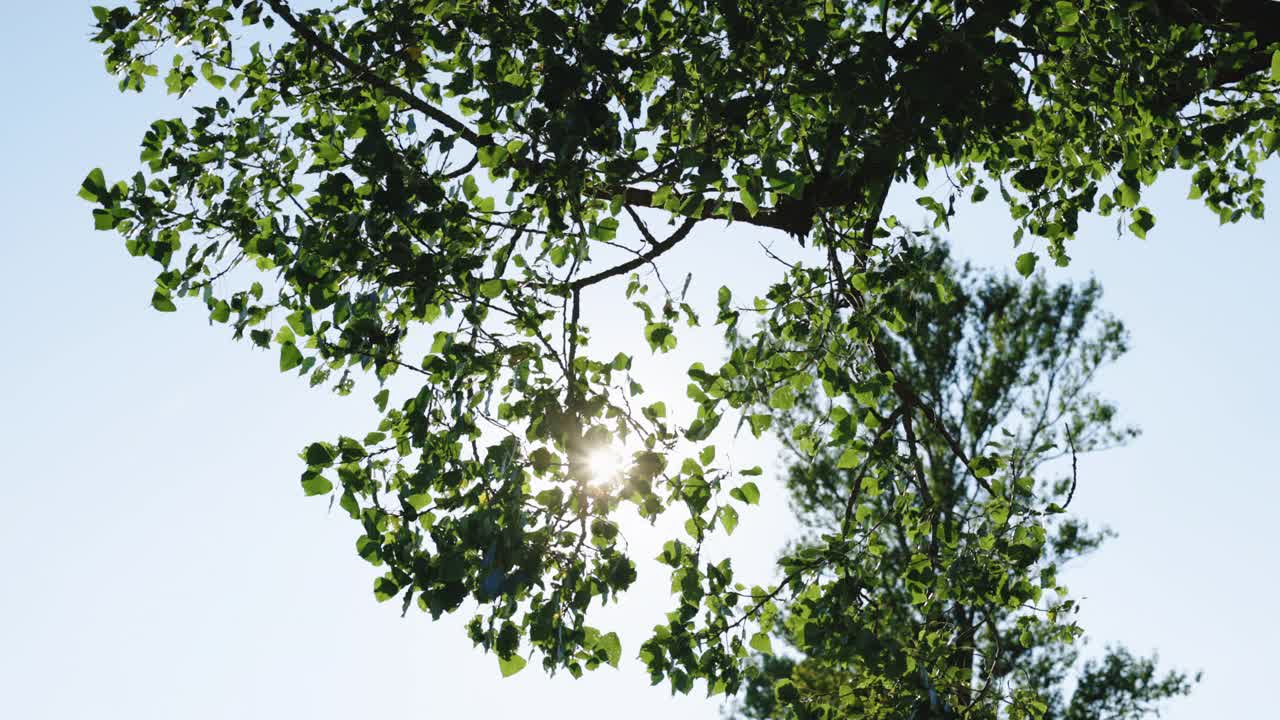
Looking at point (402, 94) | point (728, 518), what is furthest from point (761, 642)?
point (402, 94)

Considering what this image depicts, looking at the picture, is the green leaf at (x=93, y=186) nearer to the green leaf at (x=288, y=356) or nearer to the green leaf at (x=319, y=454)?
the green leaf at (x=288, y=356)

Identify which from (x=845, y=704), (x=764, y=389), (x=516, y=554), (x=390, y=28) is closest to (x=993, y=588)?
(x=845, y=704)

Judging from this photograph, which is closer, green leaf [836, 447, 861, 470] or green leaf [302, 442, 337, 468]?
green leaf [302, 442, 337, 468]

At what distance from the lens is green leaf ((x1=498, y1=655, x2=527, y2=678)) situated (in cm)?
519

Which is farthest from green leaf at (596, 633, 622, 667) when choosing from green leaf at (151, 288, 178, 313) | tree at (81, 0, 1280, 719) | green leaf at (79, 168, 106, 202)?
green leaf at (79, 168, 106, 202)

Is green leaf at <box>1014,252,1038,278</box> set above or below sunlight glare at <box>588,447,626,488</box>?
above

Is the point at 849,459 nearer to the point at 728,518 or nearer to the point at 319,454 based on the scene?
the point at 728,518

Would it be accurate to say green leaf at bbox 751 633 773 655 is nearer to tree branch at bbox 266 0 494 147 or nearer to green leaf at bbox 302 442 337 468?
green leaf at bbox 302 442 337 468

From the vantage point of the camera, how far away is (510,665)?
521 centimetres

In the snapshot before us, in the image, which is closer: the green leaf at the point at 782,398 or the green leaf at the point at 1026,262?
the green leaf at the point at 782,398

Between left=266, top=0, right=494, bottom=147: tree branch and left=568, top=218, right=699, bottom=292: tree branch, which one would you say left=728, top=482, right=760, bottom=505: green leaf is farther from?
left=266, top=0, right=494, bottom=147: tree branch

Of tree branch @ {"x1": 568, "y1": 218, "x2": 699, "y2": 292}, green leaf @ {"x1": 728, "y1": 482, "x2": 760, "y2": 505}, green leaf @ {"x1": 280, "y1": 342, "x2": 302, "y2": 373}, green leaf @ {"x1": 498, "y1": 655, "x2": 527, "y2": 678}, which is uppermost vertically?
tree branch @ {"x1": 568, "y1": 218, "x2": 699, "y2": 292}

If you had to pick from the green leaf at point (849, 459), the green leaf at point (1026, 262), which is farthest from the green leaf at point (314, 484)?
the green leaf at point (1026, 262)

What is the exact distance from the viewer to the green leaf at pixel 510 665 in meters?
5.19
